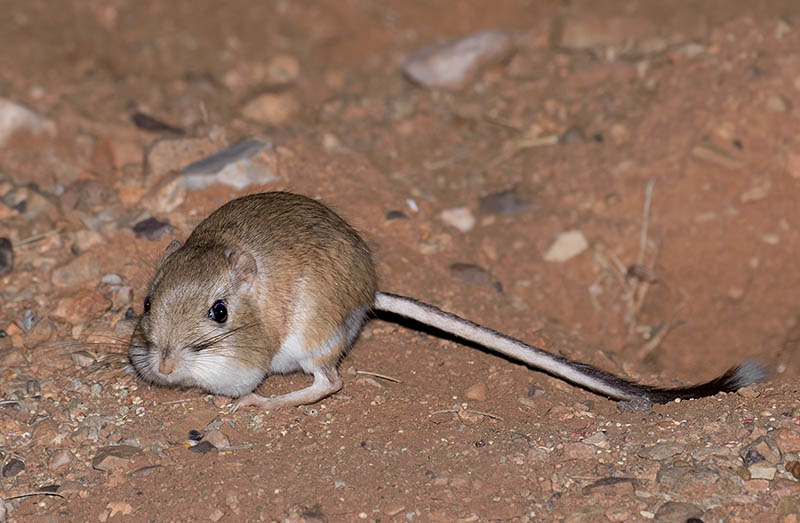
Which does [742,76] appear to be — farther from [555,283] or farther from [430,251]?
[430,251]

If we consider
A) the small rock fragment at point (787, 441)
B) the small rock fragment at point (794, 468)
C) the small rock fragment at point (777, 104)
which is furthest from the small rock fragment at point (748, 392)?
the small rock fragment at point (777, 104)

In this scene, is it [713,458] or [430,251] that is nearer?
[713,458]

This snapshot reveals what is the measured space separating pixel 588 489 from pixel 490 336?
0.95 meters

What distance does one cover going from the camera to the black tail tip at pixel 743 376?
14.4 feet

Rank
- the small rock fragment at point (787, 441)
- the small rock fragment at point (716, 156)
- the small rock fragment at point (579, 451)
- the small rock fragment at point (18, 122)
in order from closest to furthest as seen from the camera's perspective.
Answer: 1. the small rock fragment at point (787, 441)
2. the small rock fragment at point (579, 451)
3. the small rock fragment at point (716, 156)
4. the small rock fragment at point (18, 122)

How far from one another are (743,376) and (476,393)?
129 centimetres

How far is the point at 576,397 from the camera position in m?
4.62

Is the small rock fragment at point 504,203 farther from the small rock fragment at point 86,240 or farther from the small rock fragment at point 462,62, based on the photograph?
the small rock fragment at point 86,240

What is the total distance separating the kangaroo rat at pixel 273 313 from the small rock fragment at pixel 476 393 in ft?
0.71

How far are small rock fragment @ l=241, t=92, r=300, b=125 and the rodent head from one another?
2.99m

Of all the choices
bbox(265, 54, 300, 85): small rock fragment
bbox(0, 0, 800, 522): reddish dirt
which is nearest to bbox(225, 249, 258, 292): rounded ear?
bbox(0, 0, 800, 522): reddish dirt

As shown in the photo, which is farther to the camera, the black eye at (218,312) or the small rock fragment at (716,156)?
the small rock fragment at (716,156)

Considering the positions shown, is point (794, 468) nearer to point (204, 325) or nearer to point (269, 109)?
point (204, 325)

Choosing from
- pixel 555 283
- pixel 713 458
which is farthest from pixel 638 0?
pixel 713 458
